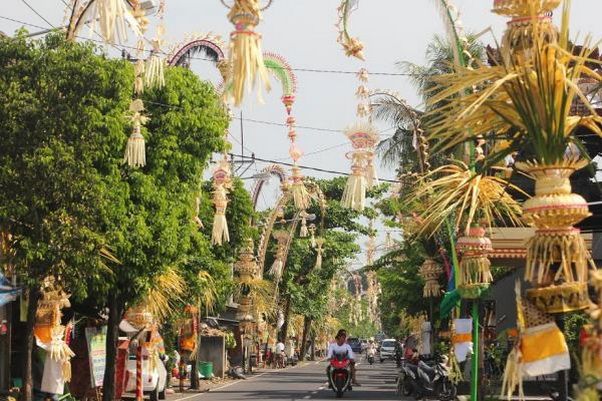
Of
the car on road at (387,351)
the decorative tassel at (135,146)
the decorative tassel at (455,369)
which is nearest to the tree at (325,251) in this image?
the car on road at (387,351)

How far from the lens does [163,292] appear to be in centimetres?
2677

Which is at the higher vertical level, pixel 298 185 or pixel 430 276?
pixel 298 185

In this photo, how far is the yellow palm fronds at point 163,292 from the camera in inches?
1013

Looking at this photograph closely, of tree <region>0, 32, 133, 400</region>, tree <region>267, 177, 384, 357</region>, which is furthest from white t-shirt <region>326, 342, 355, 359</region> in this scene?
tree <region>267, 177, 384, 357</region>

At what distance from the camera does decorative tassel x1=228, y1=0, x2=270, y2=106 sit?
7688mm

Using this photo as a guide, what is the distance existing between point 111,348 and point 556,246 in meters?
17.2

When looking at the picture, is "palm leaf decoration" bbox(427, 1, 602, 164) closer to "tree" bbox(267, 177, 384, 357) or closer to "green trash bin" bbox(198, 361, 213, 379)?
"green trash bin" bbox(198, 361, 213, 379)

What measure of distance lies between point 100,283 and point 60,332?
162 centimetres

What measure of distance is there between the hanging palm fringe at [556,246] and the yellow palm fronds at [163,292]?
16457 millimetres

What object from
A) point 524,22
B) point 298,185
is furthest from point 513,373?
point 298,185

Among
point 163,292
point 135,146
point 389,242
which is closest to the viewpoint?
point 135,146

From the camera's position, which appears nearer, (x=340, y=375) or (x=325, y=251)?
(x=340, y=375)

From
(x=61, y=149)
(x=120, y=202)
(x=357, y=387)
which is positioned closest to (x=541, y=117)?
(x=61, y=149)

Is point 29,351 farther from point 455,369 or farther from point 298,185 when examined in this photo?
point 455,369
